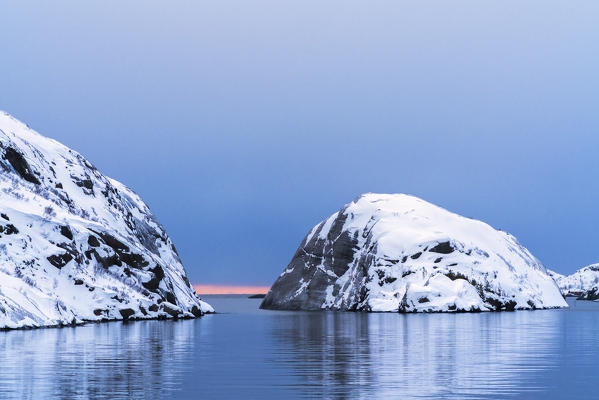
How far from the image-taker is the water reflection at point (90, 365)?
90.1 feet

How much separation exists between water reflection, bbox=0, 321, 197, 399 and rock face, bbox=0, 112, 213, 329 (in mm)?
17380

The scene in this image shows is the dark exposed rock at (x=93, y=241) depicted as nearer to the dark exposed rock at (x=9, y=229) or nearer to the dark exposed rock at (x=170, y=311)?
the dark exposed rock at (x=9, y=229)

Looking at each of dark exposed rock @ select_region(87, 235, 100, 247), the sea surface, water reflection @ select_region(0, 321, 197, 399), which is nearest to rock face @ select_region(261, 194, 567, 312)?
dark exposed rock @ select_region(87, 235, 100, 247)

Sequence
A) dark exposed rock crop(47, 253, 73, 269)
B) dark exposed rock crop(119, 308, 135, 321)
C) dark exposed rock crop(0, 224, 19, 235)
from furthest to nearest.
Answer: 1. dark exposed rock crop(119, 308, 135, 321)
2. dark exposed rock crop(47, 253, 73, 269)
3. dark exposed rock crop(0, 224, 19, 235)

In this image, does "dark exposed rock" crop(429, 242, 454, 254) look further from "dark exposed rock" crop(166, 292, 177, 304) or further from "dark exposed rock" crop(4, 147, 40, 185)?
"dark exposed rock" crop(4, 147, 40, 185)

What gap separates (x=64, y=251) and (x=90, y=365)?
53.9 meters

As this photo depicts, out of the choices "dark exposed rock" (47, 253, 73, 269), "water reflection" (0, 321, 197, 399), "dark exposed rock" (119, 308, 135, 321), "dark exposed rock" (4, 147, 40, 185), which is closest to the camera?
"water reflection" (0, 321, 197, 399)

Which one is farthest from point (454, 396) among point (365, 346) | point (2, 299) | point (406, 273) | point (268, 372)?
point (406, 273)

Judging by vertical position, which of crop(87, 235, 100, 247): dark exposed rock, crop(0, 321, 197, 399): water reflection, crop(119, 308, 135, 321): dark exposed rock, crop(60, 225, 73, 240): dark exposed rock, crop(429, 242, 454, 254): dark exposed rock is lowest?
crop(0, 321, 197, 399): water reflection

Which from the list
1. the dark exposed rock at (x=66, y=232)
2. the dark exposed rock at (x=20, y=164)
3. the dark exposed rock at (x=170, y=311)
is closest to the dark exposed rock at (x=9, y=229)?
the dark exposed rock at (x=66, y=232)

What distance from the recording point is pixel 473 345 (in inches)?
2083

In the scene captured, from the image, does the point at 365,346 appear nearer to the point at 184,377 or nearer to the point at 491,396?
the point at 184,377

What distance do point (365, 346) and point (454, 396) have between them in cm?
2670

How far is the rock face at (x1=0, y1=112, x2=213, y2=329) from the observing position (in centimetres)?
7875
